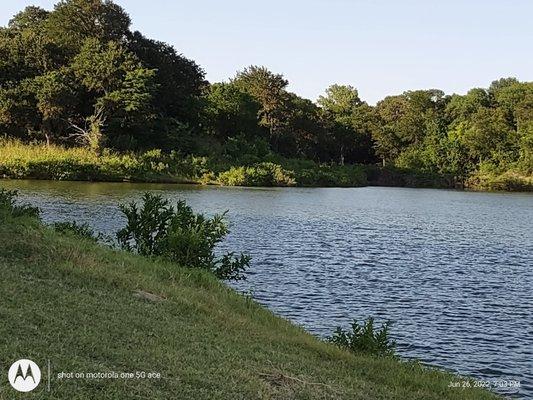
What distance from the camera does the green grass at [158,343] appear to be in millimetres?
6668

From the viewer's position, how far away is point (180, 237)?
54.6 ft

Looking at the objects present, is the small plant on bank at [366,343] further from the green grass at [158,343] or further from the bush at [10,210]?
the bush at [10,210]

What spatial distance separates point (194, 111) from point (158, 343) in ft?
238

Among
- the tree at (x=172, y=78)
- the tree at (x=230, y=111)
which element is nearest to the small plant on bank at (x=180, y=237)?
the tree at (x=172, y=78)

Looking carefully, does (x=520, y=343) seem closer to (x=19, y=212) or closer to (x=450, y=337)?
(x=450, y=337)

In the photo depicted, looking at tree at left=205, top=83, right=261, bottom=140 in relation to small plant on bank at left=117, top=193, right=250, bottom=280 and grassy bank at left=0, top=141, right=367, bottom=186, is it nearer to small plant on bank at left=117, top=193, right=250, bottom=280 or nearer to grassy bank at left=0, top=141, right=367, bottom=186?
grassy bank at left=0, top=141, right=367, bottom=186

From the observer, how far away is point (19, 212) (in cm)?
1739

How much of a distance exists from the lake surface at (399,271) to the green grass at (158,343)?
3.15m

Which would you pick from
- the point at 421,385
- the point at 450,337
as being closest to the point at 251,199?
the point at 450,337

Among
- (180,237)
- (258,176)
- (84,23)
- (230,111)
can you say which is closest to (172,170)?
(258,176)
